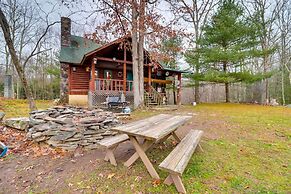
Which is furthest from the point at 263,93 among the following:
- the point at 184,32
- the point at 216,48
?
the point at 184,32

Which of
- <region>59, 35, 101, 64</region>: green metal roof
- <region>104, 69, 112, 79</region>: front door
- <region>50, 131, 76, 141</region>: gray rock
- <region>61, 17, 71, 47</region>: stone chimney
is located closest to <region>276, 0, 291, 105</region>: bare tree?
<region>104, 69, 112, 79</region>: front door

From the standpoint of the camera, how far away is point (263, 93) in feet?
52.1

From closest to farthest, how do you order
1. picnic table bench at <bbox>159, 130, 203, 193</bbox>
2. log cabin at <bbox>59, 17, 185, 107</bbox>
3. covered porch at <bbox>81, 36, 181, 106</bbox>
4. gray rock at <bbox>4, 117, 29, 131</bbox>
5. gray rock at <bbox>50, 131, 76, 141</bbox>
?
picnic table bench at <bbox>159, 130, 203, 193</bbox> → gray rock at <bbox>50, 131, 76, 141</bbox> → gray rock at <bbox>4, 117, 29, 131</bbox> → covered porch at <bbox>81, 36, 181, 106</bbox> → log cabin at <bbox>59, 17, 185, 107</bbox>

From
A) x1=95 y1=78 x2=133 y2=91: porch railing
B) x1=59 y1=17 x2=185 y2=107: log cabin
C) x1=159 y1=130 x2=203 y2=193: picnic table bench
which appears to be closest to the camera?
x1=159 y1=130 x2=203 y2=193: picnic table bench

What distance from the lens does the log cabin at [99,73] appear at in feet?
36.0

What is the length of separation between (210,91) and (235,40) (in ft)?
18.0

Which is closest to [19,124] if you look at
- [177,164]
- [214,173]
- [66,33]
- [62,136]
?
[62,136]

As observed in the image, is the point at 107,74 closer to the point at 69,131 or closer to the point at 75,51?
the point at 75,51

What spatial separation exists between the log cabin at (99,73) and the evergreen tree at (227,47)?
2.50 m

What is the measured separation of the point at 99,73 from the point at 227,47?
9.80 m

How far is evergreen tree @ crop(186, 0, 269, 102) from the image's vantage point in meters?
12.6

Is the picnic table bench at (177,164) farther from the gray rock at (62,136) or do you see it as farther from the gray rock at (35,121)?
the gray rock at (35,121)

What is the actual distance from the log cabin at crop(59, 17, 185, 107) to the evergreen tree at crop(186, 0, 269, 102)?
8.20ft

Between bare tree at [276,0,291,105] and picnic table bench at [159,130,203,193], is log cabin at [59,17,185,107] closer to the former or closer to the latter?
picnic table bench at [159,130,203,193]
